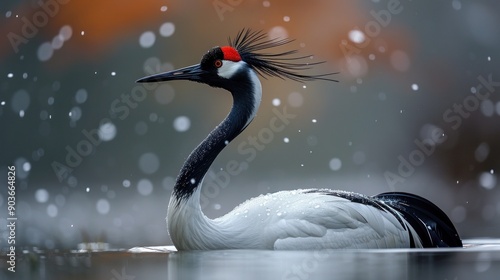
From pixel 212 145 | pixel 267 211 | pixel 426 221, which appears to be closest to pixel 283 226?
pixel 267 211

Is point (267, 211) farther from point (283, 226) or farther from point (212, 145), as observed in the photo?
point (212, 145)

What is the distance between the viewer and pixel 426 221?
3.41m

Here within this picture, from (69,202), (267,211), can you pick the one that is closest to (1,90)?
(69,202)

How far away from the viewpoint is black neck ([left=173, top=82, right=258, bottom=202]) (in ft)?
10.2

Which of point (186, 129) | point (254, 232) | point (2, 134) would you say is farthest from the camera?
point (2, 134)

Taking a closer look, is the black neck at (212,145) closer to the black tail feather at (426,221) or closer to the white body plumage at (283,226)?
the white body plumage at (283,226)

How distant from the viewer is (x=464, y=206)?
4387 mm

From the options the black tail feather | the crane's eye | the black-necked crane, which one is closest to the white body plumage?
the black-necked crane

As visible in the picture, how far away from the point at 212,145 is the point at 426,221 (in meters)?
0.82

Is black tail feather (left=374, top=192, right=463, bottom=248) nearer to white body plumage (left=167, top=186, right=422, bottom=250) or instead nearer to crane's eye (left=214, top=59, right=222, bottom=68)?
white body plumage (left=167, top=186, right=422, bottom=250)

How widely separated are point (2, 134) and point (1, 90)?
21cm

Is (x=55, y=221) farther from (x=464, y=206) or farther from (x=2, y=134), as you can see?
(x=464, y=206)

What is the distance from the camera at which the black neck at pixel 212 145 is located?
10.2 ft

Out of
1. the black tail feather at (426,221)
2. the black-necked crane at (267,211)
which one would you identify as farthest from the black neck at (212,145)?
the black tail feather at (426,221)
